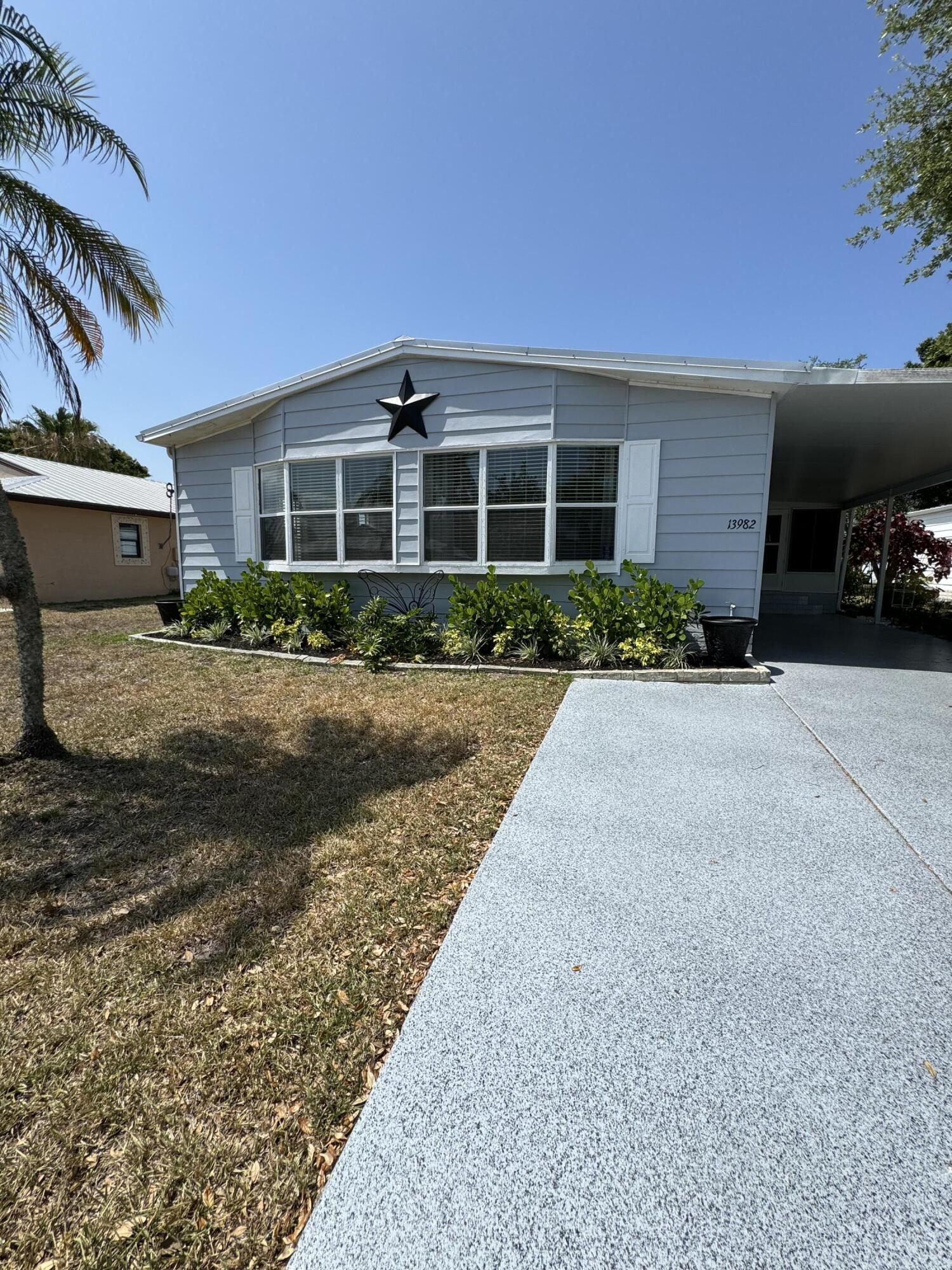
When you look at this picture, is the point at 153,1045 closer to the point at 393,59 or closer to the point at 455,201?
the point at 393,59

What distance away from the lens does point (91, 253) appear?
484 cm

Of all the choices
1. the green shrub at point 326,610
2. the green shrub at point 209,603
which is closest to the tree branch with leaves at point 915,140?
the green shrub at point 326,610

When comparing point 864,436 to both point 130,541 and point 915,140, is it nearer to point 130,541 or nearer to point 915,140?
point 915,140

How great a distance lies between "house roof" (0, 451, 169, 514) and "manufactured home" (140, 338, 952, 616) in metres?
7.31

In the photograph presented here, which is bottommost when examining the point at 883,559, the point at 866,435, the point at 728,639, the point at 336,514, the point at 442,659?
the point at 442,659

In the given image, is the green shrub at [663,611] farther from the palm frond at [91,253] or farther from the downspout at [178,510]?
the downspout at [178,510]

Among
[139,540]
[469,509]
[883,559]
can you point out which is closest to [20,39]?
[469,509]

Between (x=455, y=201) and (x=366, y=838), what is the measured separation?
962cm

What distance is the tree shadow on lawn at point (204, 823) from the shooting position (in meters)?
2.22

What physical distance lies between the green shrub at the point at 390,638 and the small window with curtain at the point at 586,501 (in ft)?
6.43

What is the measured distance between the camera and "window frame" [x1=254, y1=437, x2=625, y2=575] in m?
6.64

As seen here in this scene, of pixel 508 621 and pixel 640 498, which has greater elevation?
pixel 640 498

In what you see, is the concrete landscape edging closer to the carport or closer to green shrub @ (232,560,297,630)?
green shrub @ (232,560,297,630)

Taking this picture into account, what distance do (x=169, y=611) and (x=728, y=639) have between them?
26.6 ft
